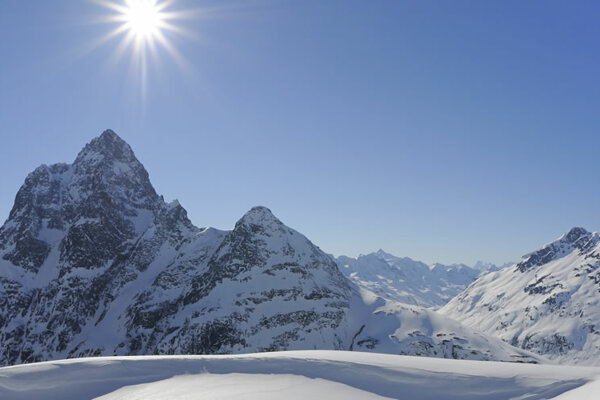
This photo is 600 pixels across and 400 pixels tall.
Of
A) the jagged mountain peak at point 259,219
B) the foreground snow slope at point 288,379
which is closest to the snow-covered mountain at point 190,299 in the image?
the jagged mountain peak at point 259,219

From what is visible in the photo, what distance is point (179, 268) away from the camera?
564 feet

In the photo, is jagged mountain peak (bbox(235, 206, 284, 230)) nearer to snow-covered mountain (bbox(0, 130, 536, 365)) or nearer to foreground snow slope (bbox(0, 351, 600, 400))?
snow-covered mountain (bbox(0, 130, 536, 365))

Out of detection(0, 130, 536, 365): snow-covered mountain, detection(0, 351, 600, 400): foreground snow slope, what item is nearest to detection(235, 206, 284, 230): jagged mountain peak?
detection(0, 130, 536, 365): snow-covered mountain

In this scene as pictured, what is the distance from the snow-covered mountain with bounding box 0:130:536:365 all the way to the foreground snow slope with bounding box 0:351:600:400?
105 meters

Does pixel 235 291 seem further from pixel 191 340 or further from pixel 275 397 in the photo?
pixel 275 397

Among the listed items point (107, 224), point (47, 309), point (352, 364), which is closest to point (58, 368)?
point (352, 364)

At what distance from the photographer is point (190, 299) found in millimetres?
148375

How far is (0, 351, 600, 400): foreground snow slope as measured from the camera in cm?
1789

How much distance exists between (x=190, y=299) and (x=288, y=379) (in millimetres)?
137101

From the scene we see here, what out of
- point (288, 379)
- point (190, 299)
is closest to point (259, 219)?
point (190, 299)

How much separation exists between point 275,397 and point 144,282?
17024 centimetres

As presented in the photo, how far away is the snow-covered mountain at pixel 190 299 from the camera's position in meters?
129

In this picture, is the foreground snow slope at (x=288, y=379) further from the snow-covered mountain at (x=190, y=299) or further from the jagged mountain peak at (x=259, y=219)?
the jagged mountain peak at (x=259, y=219)

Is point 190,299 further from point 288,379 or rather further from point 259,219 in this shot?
point 288,379
